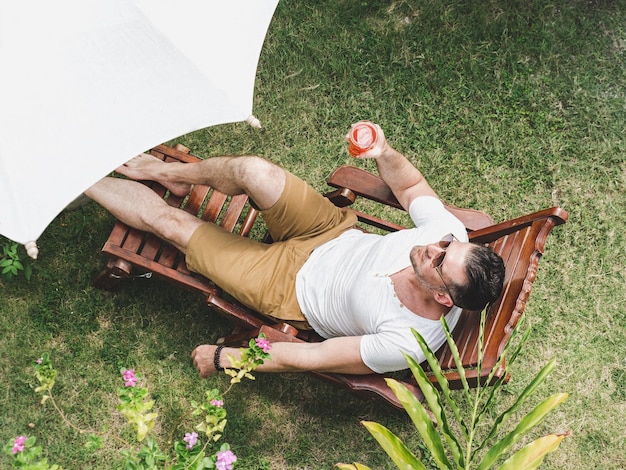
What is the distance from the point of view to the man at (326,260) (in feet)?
9.25

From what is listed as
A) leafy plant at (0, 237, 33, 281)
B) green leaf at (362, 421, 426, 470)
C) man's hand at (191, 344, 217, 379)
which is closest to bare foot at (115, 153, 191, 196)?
leafy plant at (0, 237, 33, 281)

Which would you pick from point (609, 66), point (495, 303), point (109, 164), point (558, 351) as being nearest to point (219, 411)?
point (109, 164)

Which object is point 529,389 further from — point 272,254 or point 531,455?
point 272,254

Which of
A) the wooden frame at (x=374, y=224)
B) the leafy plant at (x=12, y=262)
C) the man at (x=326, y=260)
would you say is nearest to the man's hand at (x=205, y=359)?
the man at (x=326, y=260)

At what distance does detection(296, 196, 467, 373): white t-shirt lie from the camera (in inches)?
113

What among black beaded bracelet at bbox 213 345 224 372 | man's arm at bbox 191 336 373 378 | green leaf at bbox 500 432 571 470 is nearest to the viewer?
green leaf at bbox 500 432 571 470

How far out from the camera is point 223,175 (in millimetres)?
3295

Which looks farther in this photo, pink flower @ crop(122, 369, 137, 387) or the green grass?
the green grass

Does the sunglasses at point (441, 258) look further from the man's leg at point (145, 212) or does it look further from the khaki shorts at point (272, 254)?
the man's leg at point (145, 212)

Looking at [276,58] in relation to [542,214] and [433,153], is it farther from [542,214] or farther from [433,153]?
[542,214]

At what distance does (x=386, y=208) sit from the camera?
4.10m

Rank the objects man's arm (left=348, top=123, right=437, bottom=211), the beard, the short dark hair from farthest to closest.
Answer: man's arm (left=348, top=123, right=437, bottom=211)
the beard
the short dark hair

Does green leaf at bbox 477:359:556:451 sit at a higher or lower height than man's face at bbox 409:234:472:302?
lower

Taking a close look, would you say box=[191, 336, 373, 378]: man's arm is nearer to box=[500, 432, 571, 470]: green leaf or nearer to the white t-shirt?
the white t-shirt
